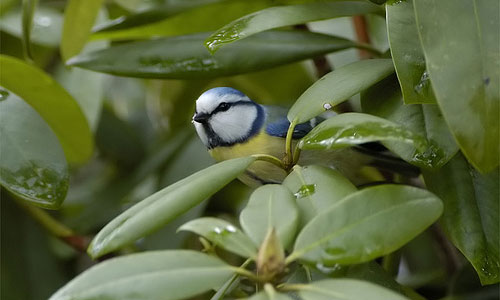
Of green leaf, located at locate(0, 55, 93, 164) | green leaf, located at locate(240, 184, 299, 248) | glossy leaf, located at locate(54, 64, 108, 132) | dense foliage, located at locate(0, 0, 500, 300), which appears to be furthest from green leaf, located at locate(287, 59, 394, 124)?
glossy leaf, located at locate(54, 64, 108, 132)

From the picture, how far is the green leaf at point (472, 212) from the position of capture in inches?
26.7

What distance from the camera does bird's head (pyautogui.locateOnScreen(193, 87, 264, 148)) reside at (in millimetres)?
1126

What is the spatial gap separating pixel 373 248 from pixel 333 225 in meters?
0.03

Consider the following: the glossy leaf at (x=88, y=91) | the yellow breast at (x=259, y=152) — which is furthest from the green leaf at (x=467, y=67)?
the glossy leaf at (x=88, y=91)

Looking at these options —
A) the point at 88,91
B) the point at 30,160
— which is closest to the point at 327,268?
the point at 30,160

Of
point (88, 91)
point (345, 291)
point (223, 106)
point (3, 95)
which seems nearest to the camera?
point (345, 291)

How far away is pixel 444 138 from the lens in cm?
67

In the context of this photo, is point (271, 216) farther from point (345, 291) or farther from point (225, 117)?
point (225, 117)

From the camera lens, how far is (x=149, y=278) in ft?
1.65

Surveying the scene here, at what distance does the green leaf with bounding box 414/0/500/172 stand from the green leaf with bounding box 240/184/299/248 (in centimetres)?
15

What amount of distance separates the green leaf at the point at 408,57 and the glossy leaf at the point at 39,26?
2.64ft

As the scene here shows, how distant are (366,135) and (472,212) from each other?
0.68ft

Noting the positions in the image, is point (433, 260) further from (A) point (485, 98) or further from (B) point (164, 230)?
(A) point (485, 98)

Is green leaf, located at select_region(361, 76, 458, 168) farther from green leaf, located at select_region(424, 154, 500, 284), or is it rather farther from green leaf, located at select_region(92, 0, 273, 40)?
green leaf, located at select_region(92, 0, 273, 40)
